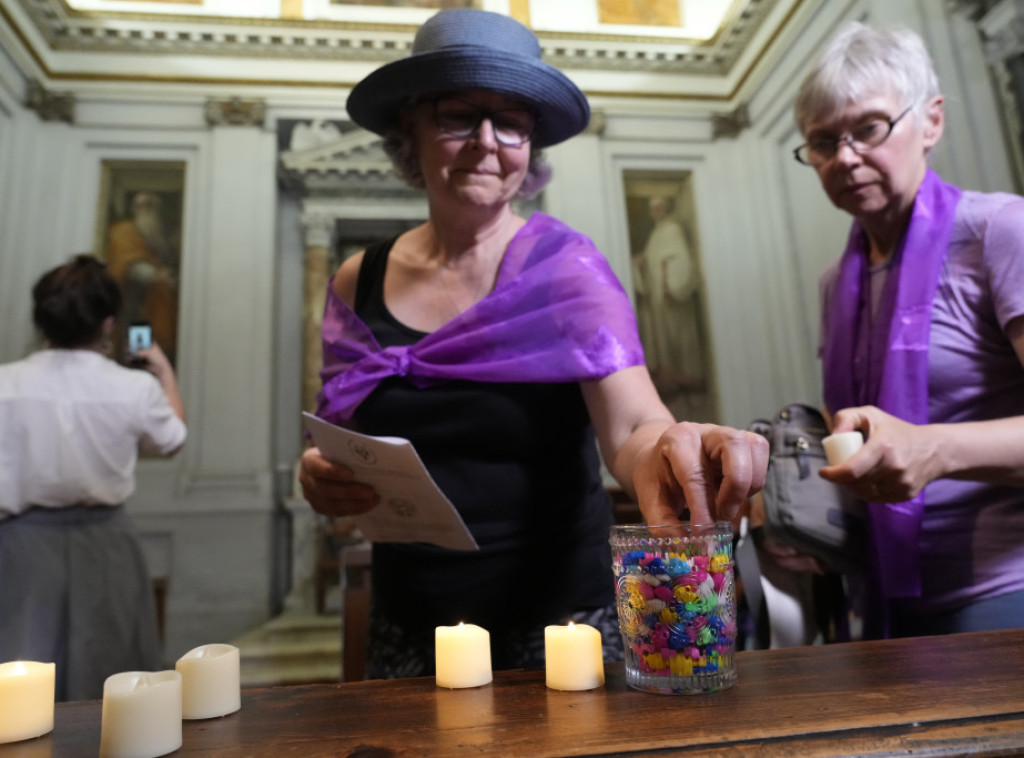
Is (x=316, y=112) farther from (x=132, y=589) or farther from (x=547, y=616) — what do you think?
(x=547, y=616)

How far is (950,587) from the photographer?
1130mm

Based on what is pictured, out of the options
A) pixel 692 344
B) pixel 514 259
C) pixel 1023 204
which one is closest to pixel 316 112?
pixel 692 344

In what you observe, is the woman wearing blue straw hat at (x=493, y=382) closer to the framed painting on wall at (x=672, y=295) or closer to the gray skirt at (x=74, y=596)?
the gray skirt at (x=74, y=596)

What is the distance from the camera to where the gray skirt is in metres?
1.87

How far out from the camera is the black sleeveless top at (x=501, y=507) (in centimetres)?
105

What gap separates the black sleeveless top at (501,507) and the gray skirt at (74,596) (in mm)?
1272

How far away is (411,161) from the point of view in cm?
134

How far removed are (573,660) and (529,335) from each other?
1.79ft

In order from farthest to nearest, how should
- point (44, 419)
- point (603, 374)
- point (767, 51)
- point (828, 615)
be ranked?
point (767, 51) < point (44, 419) < point (828, 615) < point (603, 374)

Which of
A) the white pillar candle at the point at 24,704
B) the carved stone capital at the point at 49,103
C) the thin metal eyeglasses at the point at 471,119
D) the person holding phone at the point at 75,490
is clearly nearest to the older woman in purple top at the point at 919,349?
the thin metal eyeglasses at the point at 471,119

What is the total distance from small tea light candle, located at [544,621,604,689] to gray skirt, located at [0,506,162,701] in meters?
1.74

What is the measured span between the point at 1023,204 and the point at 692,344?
13.2 ft

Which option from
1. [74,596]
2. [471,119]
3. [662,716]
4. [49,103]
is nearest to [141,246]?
[49,103]

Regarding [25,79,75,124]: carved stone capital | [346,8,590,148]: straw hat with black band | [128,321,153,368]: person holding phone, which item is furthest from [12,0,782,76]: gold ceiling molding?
[346,8,590,148]: straw hat with black band
